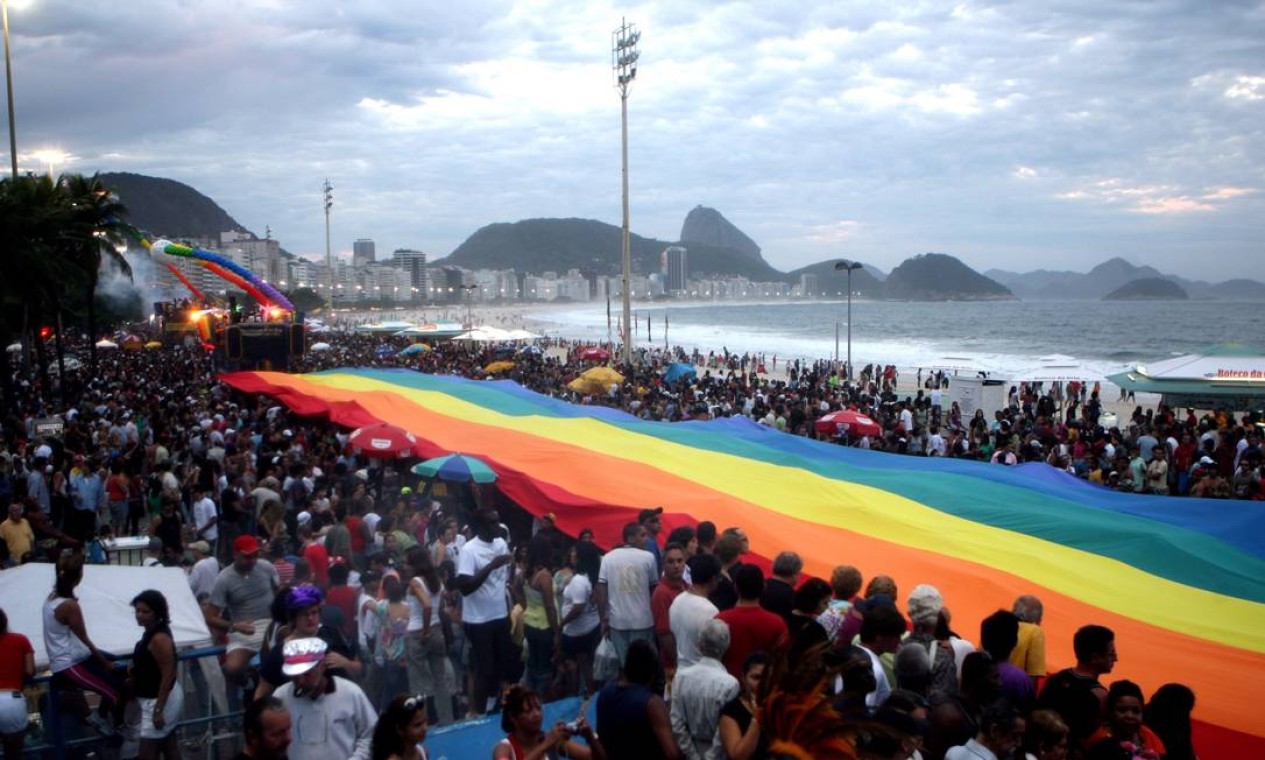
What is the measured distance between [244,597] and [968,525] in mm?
6640

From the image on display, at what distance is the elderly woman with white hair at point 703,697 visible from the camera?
4137 mm

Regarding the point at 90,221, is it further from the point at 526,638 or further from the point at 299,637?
the point at 299,637

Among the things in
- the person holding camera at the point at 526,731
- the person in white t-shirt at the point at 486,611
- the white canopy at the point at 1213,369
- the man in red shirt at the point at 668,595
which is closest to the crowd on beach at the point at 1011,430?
the white canopy at the point at 1213,369

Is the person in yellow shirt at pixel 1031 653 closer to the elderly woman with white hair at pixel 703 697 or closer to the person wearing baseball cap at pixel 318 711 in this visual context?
the elderly woman with white hair at pixel 703 697

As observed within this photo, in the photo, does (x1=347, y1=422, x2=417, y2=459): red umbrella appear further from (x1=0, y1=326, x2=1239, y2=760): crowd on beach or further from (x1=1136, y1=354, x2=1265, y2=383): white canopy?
(x1=1136, y1=354, x2=1265, y2=383): white canopy

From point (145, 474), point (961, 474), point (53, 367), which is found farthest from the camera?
point (53, 367)

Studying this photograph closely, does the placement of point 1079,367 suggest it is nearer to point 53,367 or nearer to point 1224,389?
point 1224,389

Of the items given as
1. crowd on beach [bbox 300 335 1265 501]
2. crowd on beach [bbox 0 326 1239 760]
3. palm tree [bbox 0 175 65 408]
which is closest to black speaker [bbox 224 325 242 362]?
palm tree [bbox 0 175 65 408]

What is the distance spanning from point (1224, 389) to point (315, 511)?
66.8ft

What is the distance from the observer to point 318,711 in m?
4.14

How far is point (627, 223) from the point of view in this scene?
33.6 meters

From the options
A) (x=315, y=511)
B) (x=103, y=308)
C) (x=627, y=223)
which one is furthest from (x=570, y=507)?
(x=103, y=308)

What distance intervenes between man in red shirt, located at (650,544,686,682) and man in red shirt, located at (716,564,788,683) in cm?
121

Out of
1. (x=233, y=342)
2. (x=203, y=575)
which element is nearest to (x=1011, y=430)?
(x=203, y=575)
